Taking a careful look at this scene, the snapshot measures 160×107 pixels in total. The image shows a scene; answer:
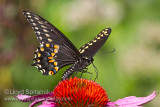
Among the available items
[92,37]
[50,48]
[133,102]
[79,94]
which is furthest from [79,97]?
[92,37]

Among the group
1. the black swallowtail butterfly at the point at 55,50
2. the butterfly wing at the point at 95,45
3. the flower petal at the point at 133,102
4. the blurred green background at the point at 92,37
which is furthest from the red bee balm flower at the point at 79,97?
the blurred green background at the point at 92,37

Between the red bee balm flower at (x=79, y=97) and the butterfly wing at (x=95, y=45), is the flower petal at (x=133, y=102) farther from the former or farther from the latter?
the butterfly wing at (x=95, y=45)

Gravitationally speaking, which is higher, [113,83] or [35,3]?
[35,3]

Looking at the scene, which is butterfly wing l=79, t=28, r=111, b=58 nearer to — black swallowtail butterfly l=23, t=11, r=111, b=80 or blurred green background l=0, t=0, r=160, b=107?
black swallowtail butterfly l=23, t=11, r=111, b=80

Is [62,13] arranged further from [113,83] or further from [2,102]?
[2,102]

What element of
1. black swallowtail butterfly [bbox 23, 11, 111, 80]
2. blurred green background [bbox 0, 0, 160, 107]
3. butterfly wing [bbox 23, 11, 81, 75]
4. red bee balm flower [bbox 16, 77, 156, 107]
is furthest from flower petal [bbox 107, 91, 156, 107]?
blurred green background [bbox 0, 0, 160, 107]

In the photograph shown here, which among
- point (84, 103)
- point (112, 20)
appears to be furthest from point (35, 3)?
point (84, 103)

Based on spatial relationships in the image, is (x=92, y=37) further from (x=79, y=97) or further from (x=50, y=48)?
(x=79, y=97)

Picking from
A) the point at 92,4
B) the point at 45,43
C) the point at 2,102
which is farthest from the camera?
the point at 92,4
